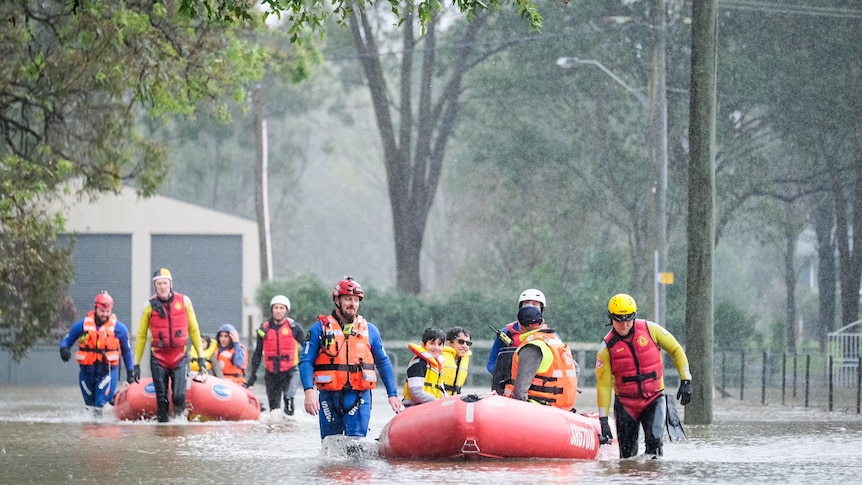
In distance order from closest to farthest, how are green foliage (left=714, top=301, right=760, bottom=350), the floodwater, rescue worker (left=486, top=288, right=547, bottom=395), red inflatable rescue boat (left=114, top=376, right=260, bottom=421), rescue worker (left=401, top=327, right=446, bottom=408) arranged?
1. the floodwater
2. rescue worker (left=486, top=288, right=547, bottom=395)
3. rescue worker (left=401, top=327, right=446, bottom=408)
4. red inflatable rescue boat (left=114, top=376, right=260, bottom=421)
5. green foliage (left=714, top=301, right=760, bottom=350)

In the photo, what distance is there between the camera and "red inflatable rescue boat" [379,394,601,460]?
1295 cm

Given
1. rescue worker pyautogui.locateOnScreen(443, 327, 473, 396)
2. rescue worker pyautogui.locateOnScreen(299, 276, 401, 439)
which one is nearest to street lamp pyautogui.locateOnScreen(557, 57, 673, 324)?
rescue worker pyautogui.locateOnScreen(443, 327, 473, 396)

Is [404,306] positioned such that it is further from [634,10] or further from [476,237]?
[476,237]

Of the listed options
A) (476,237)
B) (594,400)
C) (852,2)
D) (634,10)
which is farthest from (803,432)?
(476,237)

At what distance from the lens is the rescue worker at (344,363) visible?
13.1m

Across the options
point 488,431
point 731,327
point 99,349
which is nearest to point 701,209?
point 488,431

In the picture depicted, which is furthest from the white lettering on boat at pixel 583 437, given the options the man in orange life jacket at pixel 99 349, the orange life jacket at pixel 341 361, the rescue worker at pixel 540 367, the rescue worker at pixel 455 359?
the man in orange life jacket at pixel 99 349

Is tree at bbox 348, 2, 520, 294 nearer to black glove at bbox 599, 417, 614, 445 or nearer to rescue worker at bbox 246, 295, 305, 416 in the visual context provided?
rescue worker at bbox 246, 295, 305, 416

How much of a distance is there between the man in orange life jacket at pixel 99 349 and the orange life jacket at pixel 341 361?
8638 mm

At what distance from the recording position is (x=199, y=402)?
20.2 metres

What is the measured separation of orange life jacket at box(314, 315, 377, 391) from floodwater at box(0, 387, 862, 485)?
26.9 inches

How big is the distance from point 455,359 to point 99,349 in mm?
7585

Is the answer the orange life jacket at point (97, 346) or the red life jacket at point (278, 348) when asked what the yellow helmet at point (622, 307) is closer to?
the red life jacket at point (278, 348)

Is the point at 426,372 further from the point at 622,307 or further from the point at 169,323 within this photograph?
the point at 169,323
